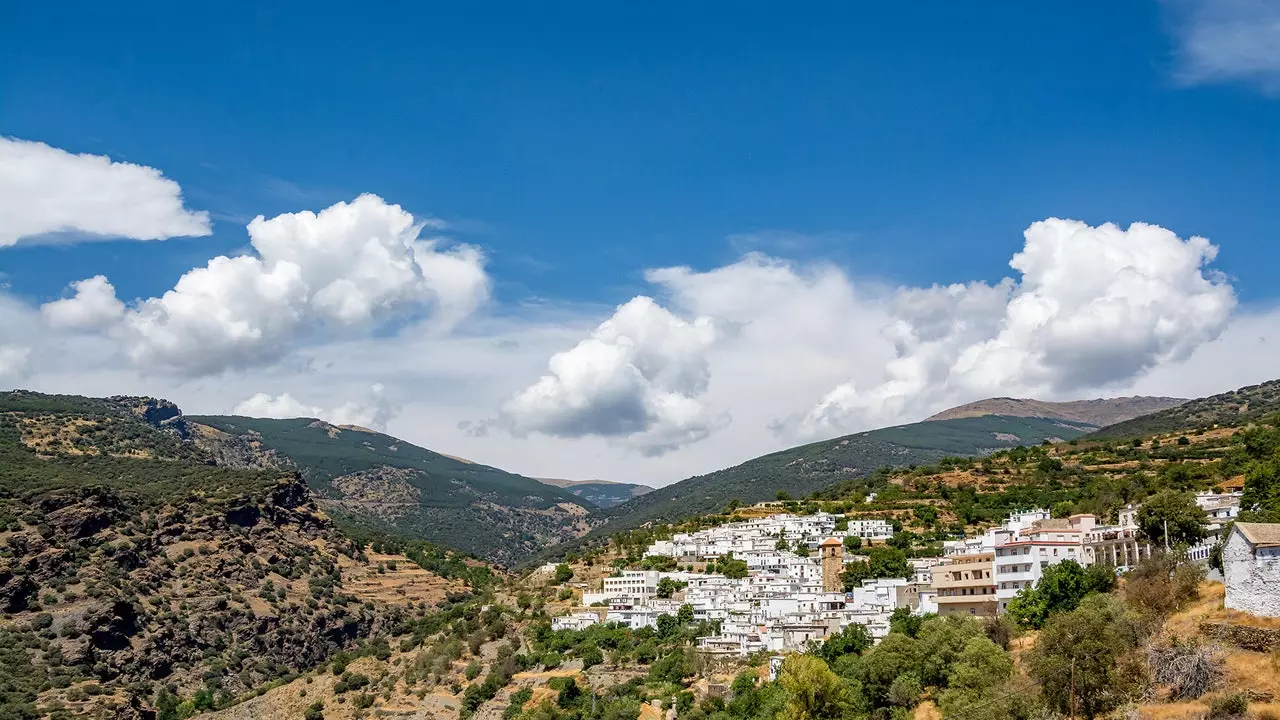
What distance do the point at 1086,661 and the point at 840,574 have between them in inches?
1651

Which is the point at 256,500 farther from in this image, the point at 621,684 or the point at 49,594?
the point at 621,684

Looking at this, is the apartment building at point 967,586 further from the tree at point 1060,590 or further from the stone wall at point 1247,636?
the stone wall at point 1247,636

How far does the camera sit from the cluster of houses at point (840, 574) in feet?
174

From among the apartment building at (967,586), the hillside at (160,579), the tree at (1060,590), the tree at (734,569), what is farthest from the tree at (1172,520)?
the hillside at (160,579)

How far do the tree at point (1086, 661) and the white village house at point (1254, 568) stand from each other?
3915 millimetres

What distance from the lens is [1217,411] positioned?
469 feet

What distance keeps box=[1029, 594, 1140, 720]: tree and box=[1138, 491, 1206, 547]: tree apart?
13178mm

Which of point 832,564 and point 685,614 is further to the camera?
point 832,564

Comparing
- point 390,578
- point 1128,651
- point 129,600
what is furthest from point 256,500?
point 1128,651

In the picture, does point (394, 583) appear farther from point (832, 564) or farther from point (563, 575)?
point (832, 564)

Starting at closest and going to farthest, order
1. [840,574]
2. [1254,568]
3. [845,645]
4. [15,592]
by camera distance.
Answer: [1254,568], [845,645], [840,574], [15,592]

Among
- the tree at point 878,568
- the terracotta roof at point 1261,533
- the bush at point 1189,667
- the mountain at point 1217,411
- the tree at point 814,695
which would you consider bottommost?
the tree at point 814,695

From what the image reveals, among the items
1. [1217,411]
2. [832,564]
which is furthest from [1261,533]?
[1217,411]

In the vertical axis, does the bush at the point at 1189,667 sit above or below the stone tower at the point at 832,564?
below
